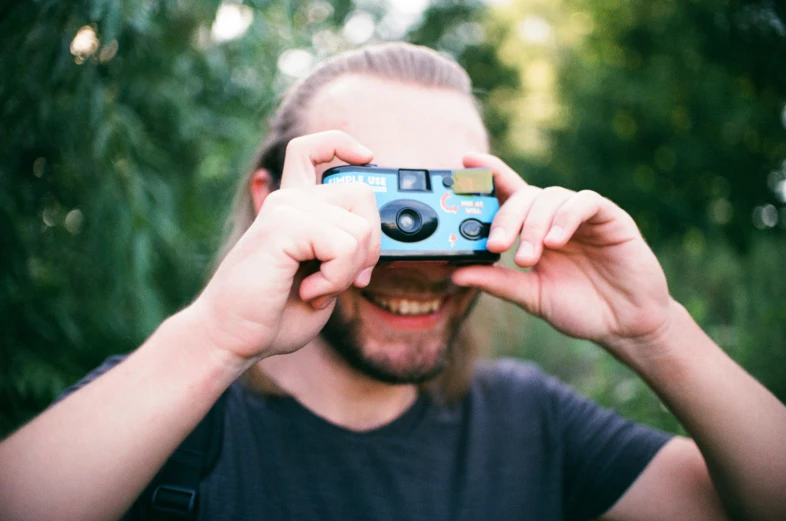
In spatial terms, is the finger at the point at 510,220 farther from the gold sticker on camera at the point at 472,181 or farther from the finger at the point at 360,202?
the finger at the point at 360,202

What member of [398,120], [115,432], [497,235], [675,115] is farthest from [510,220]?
[675,115]

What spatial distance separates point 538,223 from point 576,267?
37 cm

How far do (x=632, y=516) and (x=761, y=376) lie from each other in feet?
6.24

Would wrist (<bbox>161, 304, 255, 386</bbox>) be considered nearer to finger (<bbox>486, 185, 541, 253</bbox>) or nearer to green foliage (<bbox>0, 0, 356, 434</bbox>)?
finger (<bbox>486, 185, 541, 253</bbox>)

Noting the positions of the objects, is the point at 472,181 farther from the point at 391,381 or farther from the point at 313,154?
the point at 391,381

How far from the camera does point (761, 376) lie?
119 inches

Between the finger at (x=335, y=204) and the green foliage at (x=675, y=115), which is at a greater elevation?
the green foliage at (x=675, y=115)

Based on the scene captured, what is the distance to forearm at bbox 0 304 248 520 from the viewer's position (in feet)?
3.53

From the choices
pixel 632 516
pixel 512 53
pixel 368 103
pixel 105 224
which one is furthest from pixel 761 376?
pixel 512 53

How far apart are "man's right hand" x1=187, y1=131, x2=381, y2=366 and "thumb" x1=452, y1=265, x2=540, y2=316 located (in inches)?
16.4

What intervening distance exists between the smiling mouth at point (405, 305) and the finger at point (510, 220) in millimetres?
350

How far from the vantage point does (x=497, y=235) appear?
4.57 ft

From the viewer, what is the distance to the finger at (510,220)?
138 cm

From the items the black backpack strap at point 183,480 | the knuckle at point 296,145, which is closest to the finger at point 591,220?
the knuckle at point 296,145
